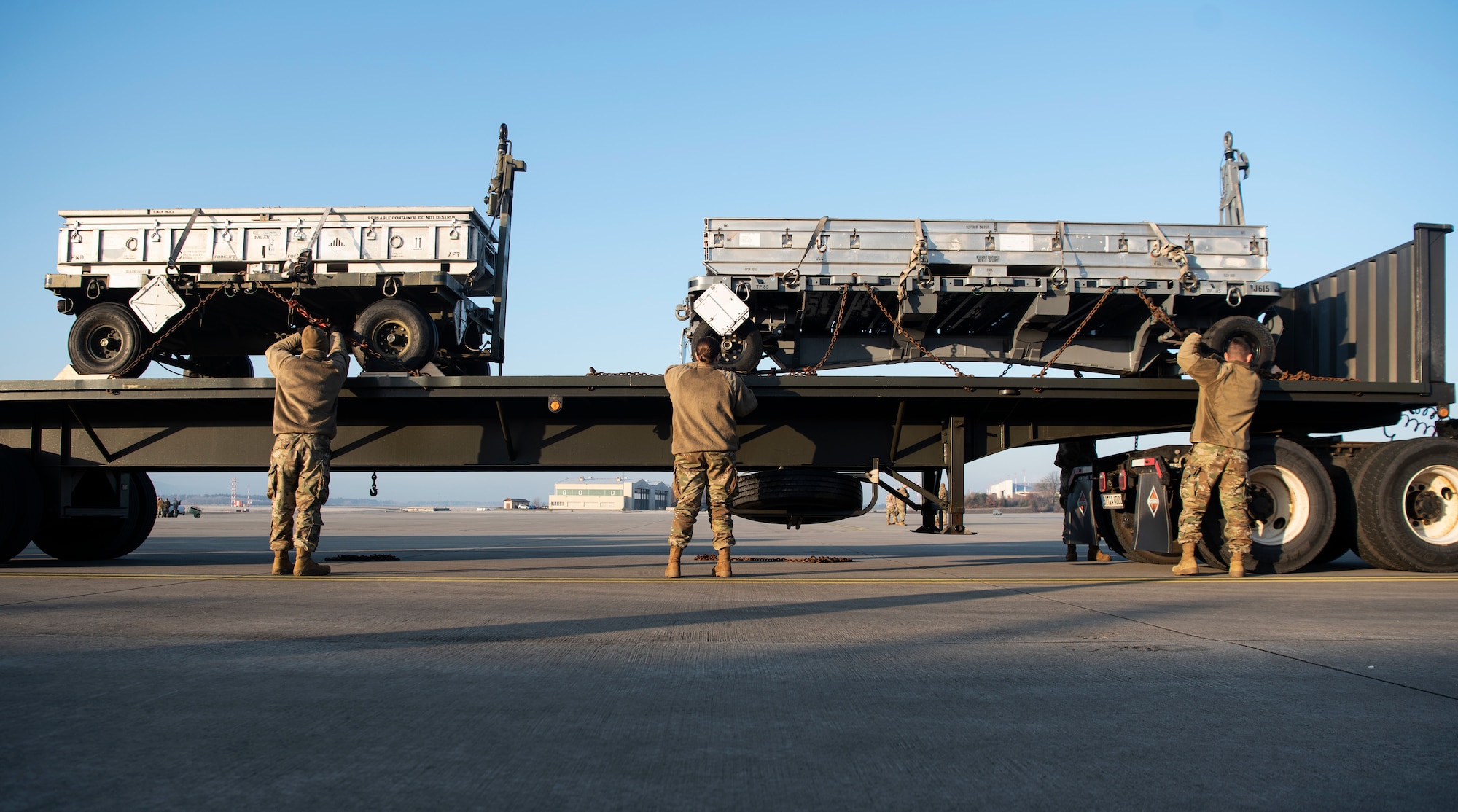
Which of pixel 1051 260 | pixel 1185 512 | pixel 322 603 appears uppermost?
pixel 1051 260

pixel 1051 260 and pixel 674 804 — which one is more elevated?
pixel 1051 260

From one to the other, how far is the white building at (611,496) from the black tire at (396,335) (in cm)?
9724

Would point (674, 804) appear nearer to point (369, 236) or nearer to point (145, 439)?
point (145, 439)

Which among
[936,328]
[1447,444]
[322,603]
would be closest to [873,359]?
[936,328]

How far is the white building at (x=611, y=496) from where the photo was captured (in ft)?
364

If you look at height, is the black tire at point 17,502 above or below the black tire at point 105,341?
below

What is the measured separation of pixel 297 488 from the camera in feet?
22.1

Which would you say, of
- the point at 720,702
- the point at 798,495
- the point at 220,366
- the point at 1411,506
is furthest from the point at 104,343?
the point at 1411,506

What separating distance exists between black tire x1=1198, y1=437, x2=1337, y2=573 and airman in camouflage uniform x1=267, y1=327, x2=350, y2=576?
23.0 ft

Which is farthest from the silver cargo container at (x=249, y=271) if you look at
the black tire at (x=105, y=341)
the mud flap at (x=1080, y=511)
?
the mud flap at (x=1080, y=511)

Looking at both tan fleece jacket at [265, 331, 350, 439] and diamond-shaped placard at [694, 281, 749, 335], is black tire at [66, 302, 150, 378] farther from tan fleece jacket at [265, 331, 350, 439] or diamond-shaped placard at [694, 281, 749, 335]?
diamond-shaped placard at [694, 281, 749, 335]

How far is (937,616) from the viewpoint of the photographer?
4480 millimetres

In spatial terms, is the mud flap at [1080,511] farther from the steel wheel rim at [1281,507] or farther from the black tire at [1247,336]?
the black tire at [1247,336]

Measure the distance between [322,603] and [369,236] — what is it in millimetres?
6927
